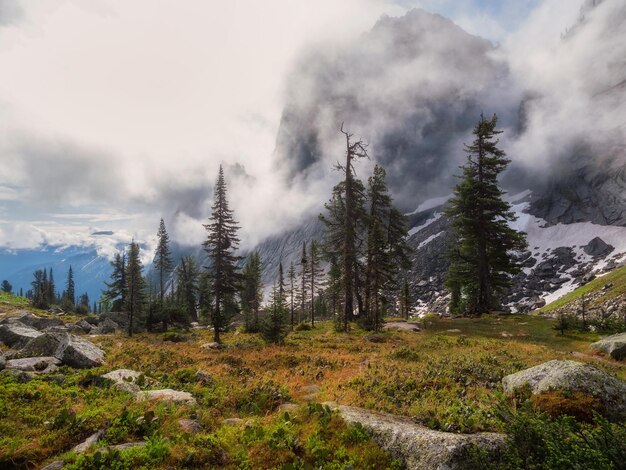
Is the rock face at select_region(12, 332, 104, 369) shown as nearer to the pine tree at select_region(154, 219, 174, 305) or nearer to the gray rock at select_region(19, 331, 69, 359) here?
the gray rock at select_region(19, 331, 69, 359)

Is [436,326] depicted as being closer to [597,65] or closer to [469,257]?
[469,257]

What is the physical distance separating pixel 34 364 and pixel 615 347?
26.1 meters

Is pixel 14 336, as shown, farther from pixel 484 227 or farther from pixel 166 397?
pixel 484 227

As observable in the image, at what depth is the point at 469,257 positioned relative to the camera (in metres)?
38.4

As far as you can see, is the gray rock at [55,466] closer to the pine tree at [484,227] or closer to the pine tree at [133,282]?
the pine tree at [484,227]

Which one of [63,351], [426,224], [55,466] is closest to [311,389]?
[55,466]

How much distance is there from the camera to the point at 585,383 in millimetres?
7914

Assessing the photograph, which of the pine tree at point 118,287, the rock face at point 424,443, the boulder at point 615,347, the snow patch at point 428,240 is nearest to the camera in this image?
the rock face at point 424,443

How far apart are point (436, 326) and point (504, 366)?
18.0m

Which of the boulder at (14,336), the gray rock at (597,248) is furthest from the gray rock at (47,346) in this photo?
the gray rock at (597,248)

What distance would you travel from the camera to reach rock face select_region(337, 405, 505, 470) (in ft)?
18.4

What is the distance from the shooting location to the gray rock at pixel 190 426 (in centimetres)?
736

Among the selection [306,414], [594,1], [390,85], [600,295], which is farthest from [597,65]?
[306,414]

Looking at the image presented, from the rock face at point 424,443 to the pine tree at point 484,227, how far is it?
33.5m
